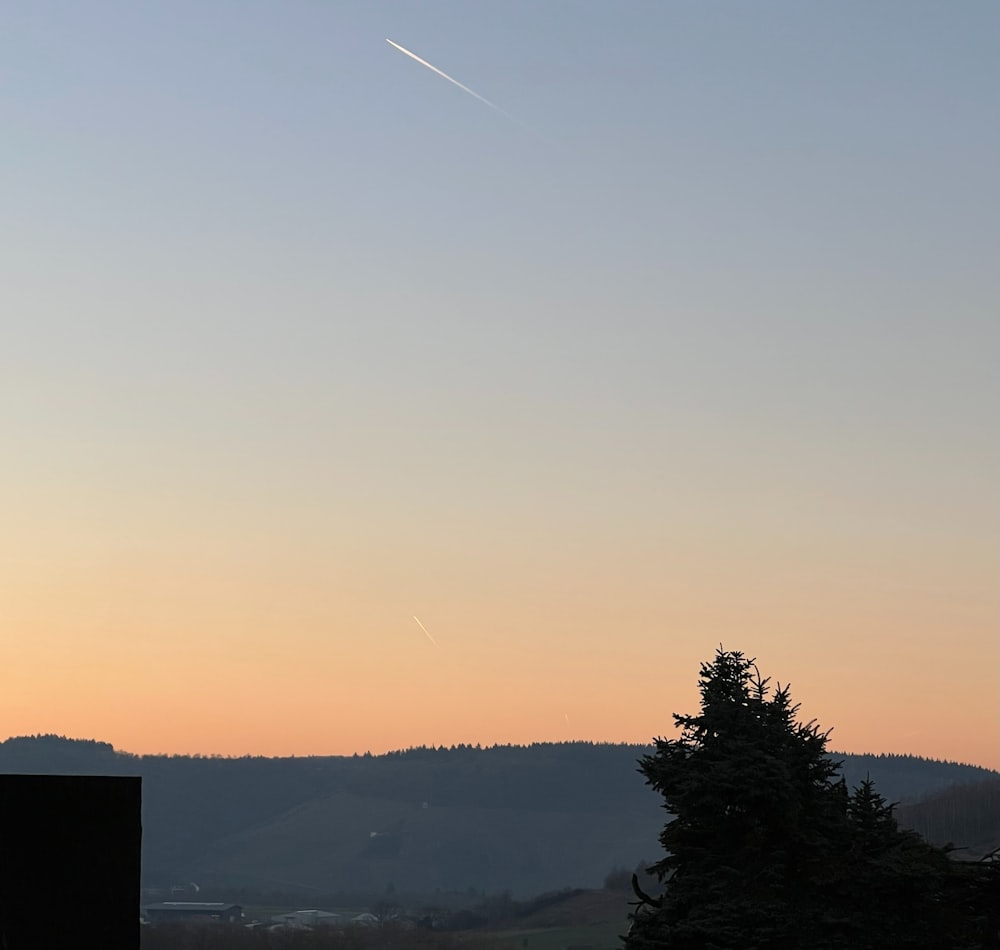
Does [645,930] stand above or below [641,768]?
below

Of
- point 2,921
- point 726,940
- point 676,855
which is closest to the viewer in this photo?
point 2,921

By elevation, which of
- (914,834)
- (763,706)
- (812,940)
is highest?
(763,706)

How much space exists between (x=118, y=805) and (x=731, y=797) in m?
15.2

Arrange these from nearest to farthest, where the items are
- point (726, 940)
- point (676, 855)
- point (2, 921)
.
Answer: point (2, 921) < point (726, 940) < point (676, 855)

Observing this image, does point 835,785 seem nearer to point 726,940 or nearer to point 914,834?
point 914,834

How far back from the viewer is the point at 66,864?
1211 inches

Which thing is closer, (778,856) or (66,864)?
(66,864)

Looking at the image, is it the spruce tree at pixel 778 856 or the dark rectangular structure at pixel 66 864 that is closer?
the dark rectangular structure at pixel 66 864

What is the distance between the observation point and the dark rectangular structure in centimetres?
3038

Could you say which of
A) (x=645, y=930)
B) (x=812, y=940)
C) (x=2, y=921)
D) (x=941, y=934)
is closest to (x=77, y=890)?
(x=2, y=921)

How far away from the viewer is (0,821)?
30.5 meters

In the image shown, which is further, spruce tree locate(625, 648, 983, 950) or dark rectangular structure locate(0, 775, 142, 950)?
spruce tree locate(625, 648, 983, 950)

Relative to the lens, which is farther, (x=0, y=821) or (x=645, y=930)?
(x=645, y=930)

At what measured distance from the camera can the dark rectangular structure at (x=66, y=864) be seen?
30.4 metres
